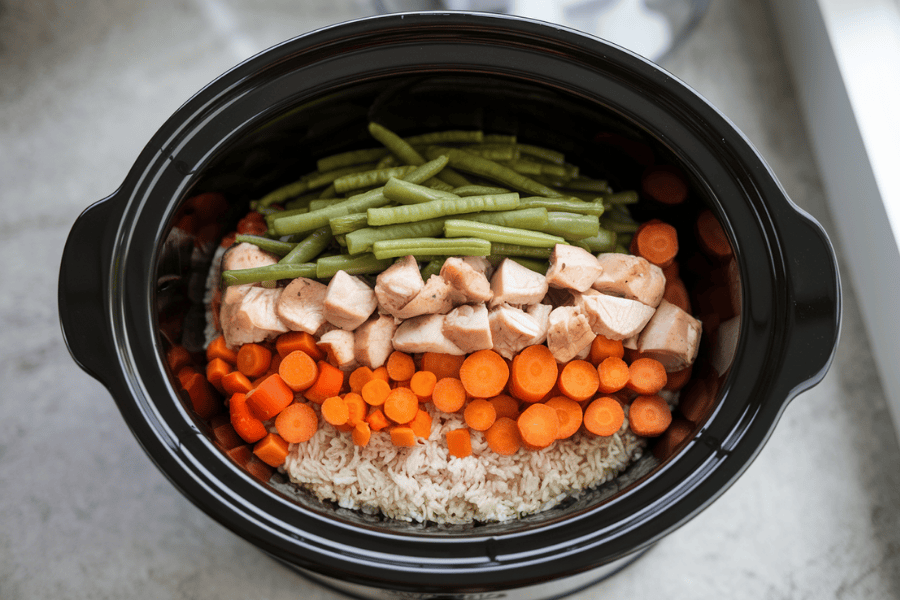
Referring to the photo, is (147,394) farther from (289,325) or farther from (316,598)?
(316,598)

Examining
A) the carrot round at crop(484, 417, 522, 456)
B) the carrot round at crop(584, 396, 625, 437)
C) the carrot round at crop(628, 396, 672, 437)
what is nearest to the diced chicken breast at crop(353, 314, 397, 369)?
the carrot round at crop(484, 417, 522, 456)

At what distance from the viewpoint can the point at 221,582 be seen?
2264 millimetres

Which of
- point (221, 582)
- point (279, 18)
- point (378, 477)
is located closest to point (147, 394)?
point (378, 477)

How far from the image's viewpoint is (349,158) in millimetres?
2107

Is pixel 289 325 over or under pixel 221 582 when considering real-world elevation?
over

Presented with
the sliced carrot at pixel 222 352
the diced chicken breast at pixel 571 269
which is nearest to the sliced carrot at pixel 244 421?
the sliced carrot at pixel 222 352

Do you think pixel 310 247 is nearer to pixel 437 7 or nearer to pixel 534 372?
pixel 534 372

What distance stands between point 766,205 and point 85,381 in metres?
2.70

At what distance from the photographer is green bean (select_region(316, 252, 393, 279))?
6.24 feet

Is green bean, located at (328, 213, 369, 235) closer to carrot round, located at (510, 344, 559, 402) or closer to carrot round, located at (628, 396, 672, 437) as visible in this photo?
carrot round, located at (510, 344, 559, 402)

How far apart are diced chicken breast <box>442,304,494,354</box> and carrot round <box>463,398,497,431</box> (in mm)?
185

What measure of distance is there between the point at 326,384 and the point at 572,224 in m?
0.97

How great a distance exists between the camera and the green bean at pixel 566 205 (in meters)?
1.94

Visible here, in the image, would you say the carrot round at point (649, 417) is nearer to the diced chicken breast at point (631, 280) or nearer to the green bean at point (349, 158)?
the diced chicken breast at point (631, 280)
